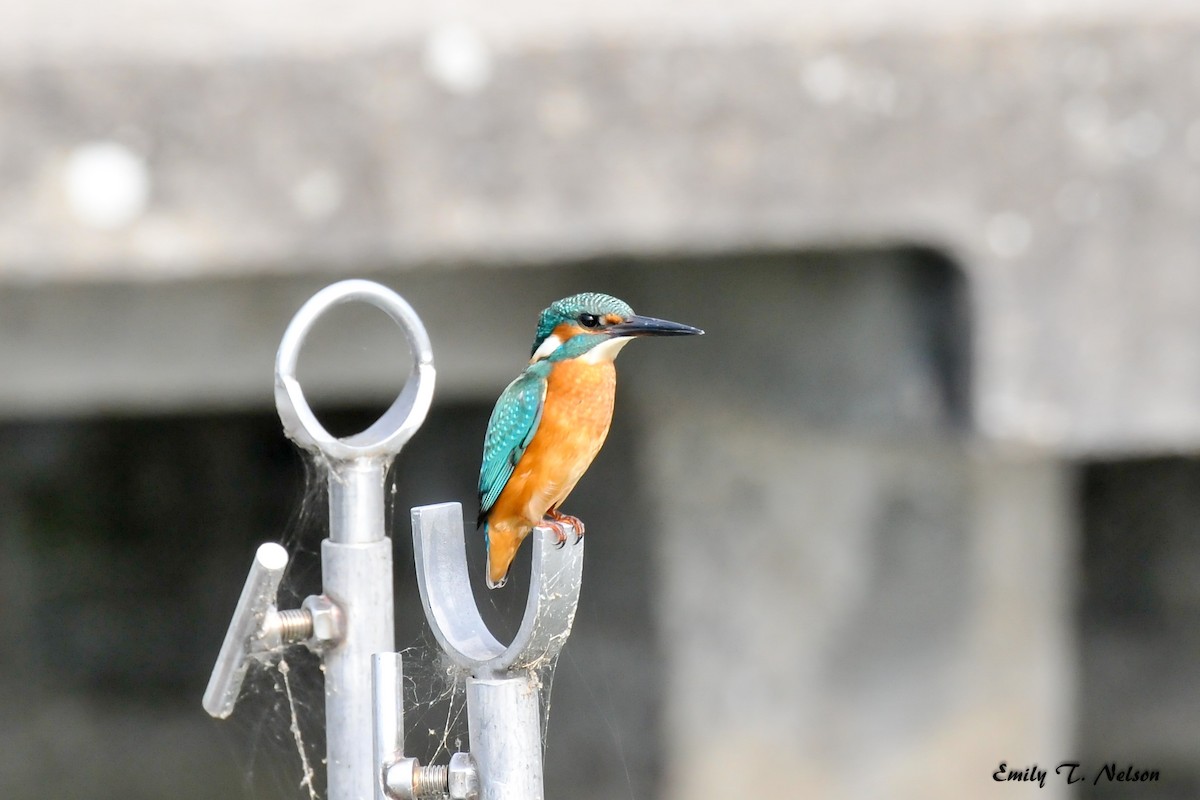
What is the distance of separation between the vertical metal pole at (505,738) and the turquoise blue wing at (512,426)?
43 cm

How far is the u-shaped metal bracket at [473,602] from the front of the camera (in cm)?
109

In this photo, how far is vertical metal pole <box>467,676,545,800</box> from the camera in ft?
3.67

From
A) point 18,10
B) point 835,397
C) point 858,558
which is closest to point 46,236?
point 18,10

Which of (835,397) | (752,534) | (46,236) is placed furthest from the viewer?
(752,534)

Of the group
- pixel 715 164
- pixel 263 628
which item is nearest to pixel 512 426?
pixel 263 628

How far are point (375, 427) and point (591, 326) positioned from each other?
292 millimetres

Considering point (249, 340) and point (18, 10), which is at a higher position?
point (18, 10)

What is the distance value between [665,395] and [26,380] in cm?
164

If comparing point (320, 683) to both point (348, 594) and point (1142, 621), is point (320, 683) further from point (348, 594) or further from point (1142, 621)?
point (1142, 621)

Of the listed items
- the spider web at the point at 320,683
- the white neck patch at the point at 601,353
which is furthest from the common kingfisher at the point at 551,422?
the spider web at the point at 320,683

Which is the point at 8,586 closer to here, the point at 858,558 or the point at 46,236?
the point at 46,236

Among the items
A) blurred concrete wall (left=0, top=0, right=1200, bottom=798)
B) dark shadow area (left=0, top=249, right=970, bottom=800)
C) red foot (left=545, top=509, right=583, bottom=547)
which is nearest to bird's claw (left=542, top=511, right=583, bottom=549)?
red foot (left=545, top=509, right=583, bottom=547)

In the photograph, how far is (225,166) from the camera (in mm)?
2484

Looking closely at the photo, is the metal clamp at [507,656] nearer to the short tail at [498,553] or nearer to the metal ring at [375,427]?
the metal ring at [375,427]
